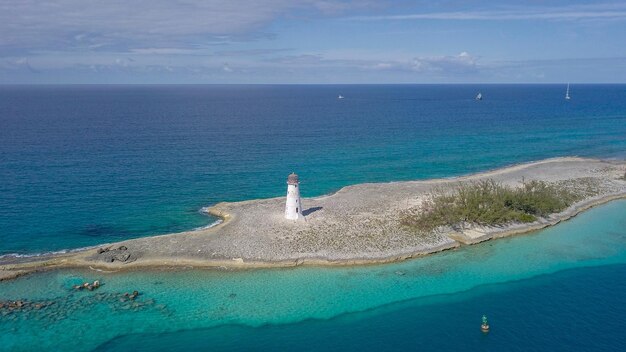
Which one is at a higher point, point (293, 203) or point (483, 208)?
point (293, 203)

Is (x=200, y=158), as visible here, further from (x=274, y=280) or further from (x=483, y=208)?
(x=483, y=208)

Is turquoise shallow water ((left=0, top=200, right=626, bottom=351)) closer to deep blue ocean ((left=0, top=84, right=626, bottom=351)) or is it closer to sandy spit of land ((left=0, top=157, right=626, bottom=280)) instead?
deep blue ocean ((left=0, top=84, right=626, bottom=351))

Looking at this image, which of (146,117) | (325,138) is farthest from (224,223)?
(146,117)

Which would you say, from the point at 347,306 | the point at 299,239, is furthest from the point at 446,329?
the point at 299,239

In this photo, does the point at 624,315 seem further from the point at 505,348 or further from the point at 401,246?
the point at 401,246

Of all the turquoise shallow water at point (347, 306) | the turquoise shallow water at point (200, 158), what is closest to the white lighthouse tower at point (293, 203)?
the turquoise shallow water at point (347, 306)

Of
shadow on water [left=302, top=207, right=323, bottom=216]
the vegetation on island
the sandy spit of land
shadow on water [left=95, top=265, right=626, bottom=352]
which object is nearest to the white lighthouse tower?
the sandy spit of land
